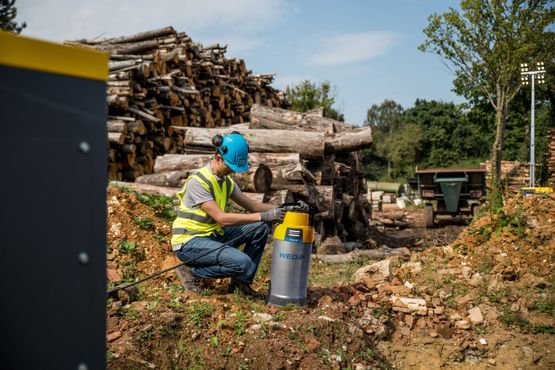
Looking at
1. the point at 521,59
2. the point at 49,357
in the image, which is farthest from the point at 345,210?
the point at 521,59

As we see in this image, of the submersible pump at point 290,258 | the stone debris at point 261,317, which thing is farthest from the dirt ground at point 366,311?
the submersible pump at point 290,258

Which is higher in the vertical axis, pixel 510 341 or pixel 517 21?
pixel 517 21

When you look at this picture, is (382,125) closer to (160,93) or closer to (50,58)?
(160,93)

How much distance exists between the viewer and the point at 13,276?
1.50 metres

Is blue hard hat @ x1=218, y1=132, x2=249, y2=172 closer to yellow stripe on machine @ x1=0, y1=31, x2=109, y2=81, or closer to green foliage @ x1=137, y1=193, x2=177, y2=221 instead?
green foliage @ x1=137, y1=193, x2=177, y2=221

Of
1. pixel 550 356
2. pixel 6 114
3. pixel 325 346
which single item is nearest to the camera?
pixel 6 114

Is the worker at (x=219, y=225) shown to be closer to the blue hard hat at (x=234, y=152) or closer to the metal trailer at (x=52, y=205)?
the blue hard hat at (x=234, y=152)

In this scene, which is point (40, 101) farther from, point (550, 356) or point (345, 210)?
point (345, 210)

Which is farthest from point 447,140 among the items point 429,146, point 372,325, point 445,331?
point 372,325

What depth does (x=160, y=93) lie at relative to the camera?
12188mm

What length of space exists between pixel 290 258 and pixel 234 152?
103 cm

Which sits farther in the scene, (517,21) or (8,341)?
(517,21)

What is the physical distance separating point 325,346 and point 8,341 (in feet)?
10.5

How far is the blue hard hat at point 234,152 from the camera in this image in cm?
482
